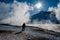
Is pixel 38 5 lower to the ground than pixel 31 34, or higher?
higher

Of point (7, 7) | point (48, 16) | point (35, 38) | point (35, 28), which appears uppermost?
point (7, 7)

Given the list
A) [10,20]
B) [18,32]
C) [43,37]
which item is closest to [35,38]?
[43,37]

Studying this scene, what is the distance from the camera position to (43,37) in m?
2.95

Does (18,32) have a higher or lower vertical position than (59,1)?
lower

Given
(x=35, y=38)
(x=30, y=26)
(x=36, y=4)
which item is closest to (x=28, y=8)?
(x=36, y=4)

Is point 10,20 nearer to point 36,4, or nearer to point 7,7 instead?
point 7,7

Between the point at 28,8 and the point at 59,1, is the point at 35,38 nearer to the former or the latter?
the point at 28,8

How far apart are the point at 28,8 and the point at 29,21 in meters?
0.27

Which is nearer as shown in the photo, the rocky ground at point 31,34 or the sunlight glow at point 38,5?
the rocky ground at point 31,34

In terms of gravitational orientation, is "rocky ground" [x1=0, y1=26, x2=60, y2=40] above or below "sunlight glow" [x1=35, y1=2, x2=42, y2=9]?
below

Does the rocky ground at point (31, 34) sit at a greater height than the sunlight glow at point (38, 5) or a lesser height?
lesser

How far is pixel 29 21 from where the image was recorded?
303cm

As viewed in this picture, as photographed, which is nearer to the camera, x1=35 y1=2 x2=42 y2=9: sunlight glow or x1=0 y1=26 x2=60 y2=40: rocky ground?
x1=0 y1=26 x2=60 y2=40: rocky ground

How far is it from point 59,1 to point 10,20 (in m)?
1.09
